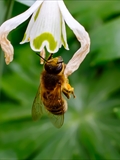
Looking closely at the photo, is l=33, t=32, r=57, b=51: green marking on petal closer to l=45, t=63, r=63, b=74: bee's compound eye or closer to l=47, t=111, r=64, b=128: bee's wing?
l=45, t=63, r=63, b=74: bee's compound eye

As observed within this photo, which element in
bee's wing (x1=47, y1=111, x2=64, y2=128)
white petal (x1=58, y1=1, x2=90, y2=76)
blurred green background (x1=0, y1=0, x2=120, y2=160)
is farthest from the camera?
blurred green background (x1=0, y1=0, x2=120, y2=160)

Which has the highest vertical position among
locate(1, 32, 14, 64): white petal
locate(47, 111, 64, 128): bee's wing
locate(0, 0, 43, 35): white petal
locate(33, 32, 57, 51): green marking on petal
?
locate(0, 0, 43, 35): white petal

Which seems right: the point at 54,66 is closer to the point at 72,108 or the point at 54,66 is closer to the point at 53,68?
the point at 53,68

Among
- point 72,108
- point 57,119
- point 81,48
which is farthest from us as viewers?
point 72,108

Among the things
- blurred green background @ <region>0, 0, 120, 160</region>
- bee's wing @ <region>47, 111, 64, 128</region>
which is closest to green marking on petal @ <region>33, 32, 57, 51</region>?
bee's wing @ <region>47, 111, 64, 128</region>

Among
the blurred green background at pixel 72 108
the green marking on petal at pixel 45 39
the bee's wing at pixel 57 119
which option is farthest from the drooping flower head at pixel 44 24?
the blurred green background at pixel 72 108

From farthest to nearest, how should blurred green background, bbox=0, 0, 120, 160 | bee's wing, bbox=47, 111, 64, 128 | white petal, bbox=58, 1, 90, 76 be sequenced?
blurred green background, bbox=0, 0, 120, 160
bee's wing, bbox=47, 111, 64, 128
white petal, bbox=58, 1, 90, 76

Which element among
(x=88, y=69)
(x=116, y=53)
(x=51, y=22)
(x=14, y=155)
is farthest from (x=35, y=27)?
(x=88, y=69)

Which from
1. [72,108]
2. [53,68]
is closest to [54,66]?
[53,68]
